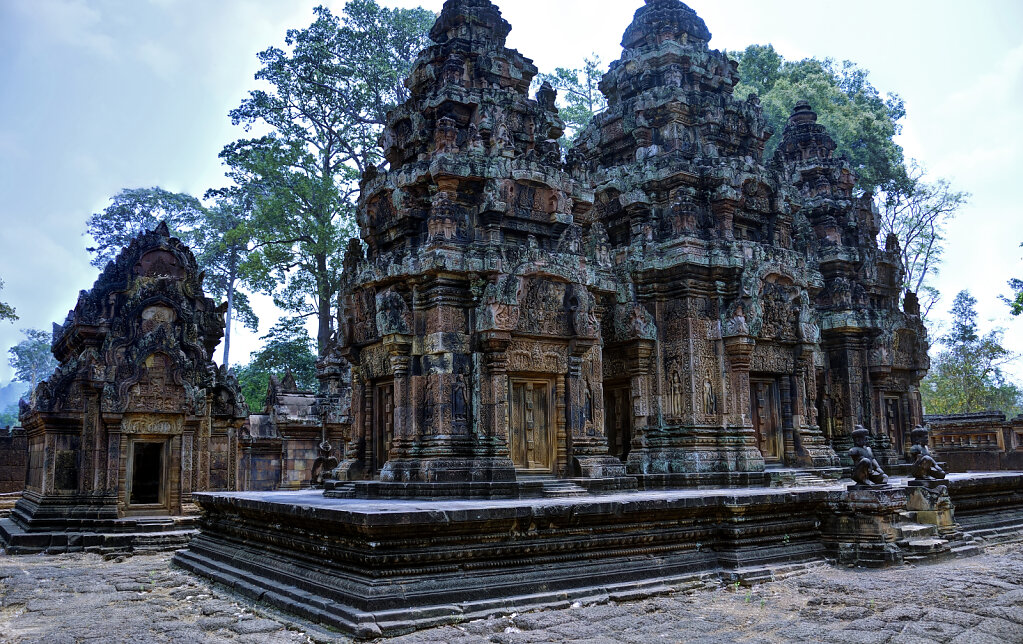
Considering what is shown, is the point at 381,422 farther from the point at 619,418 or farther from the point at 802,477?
the point at 802,477

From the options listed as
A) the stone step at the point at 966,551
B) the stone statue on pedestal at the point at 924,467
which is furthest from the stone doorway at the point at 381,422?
the stone step at the point at 966,551

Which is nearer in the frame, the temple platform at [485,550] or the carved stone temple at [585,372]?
the temple platform at [485,550]

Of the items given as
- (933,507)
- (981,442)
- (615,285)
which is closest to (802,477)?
(933,507)

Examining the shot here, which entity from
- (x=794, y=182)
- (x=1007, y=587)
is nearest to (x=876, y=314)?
(x=794, y=182)

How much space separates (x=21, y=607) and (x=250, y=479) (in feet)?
38.4

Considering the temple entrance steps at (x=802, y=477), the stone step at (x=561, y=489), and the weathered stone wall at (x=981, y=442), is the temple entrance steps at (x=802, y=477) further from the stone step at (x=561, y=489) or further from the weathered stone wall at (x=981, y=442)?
the weathered stone wall at (x=981, y=442)

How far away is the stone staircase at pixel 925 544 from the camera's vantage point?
9359 millimetres

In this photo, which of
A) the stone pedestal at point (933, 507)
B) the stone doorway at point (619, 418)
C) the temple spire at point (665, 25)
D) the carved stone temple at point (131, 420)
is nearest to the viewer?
the stone pedestal at point (933, 507)

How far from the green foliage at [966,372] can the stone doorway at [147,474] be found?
26710 millimetres

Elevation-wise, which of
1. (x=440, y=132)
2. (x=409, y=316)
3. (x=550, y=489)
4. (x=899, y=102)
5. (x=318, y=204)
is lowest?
(x=550, y=489)

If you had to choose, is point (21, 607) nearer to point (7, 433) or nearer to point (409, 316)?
point (409, 316)

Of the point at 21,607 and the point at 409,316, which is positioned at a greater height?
the point at 409,316

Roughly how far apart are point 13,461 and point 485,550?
16442 millimetres

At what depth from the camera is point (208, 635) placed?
630cm
